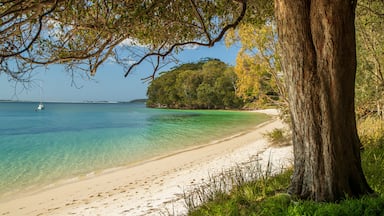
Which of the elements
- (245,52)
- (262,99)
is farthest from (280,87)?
(245,52)

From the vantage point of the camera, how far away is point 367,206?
3.36 meters

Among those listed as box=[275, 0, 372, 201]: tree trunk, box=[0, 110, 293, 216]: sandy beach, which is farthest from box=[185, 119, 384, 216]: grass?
box=[0, 110, 293, 216]: sandy beach

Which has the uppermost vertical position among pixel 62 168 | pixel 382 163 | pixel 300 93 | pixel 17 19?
pixel 17 19

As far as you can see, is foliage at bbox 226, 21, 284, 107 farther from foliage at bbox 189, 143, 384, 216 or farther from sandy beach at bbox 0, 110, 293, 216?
foliage at bbox 189, 143, 384, 216

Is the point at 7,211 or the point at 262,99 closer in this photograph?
the point at 7,211

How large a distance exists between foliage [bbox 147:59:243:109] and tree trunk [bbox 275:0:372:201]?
63.3 m

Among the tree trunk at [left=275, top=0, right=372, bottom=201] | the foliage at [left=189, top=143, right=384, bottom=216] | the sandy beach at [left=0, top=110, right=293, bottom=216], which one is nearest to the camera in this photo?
the foliage at [left=189, top=143, right=384, bottom=216]

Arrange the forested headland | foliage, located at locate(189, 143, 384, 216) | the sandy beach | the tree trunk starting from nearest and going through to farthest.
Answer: foliage, located at locate(189, 143, 384, 216) → the tree trunk → the sandy beach → the forested headland

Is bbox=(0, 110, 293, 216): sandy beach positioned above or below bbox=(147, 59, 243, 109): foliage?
below

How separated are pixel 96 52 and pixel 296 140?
4.06 m

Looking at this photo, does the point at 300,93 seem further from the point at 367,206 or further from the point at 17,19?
the point at 17,19

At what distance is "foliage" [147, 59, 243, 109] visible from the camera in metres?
73.6

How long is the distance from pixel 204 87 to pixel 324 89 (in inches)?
2897

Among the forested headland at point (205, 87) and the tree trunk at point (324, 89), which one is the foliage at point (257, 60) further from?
the forested headland at point (205, 87)
